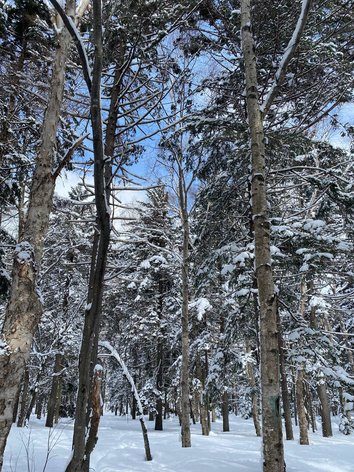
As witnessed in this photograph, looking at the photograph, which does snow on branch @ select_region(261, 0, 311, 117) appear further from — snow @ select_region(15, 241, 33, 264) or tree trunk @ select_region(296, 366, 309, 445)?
tree trunk @ select_region(296, 366, 309, 445)

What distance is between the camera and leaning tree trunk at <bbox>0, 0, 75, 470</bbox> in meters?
3.59

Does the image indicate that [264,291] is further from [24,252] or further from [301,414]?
[301,414]

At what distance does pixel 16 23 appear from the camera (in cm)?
741

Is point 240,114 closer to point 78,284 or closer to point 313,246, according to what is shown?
point 313,246

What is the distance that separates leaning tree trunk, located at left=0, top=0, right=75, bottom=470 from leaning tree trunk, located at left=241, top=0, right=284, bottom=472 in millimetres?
2648

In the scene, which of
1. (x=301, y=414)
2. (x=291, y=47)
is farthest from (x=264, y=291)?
(x=301, y=414)

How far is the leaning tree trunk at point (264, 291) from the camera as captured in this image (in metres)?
3.38

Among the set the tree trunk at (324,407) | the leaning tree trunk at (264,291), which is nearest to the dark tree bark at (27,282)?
the leaning tree trunk at (264,291)

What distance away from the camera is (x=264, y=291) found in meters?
3.80

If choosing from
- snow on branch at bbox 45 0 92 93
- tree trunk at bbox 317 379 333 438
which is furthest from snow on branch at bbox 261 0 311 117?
tree trunk at bbox 317 379 333 438

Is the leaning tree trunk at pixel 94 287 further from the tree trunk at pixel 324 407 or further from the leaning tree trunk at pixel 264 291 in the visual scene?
the tree trunk at pixel 324 407

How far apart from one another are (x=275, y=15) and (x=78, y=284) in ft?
54.8

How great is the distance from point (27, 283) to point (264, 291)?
2.77 m

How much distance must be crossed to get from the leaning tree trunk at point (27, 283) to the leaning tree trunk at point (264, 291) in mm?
2648
